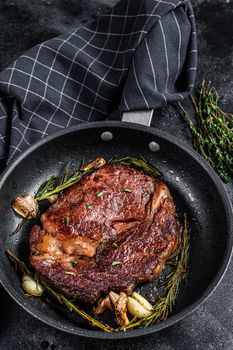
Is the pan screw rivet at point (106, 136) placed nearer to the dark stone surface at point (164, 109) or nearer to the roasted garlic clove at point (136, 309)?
the dark stone surface at point (164, 109)

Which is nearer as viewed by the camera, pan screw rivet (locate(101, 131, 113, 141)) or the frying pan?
the frying pan

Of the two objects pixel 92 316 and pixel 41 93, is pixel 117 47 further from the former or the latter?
pixel 92 316

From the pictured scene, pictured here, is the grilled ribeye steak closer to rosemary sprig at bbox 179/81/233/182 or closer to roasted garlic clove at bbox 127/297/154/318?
roasted garlic clove at bbox 127/297/154/318

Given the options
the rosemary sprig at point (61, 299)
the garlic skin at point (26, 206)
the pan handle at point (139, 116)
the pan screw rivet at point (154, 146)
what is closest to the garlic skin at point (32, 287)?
the rosemary sprig at point (61, 299)

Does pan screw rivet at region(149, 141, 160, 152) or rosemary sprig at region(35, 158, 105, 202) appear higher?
pan screw rivet at region(149, 141, 160, 152)

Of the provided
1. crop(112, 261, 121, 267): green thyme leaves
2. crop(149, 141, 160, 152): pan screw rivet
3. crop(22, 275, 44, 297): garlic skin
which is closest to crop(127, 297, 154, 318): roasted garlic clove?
crop(112, 261, 121, 267): green thyme leaves

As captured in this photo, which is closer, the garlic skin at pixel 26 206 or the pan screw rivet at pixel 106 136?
the garlic skin at pixel 26 206
